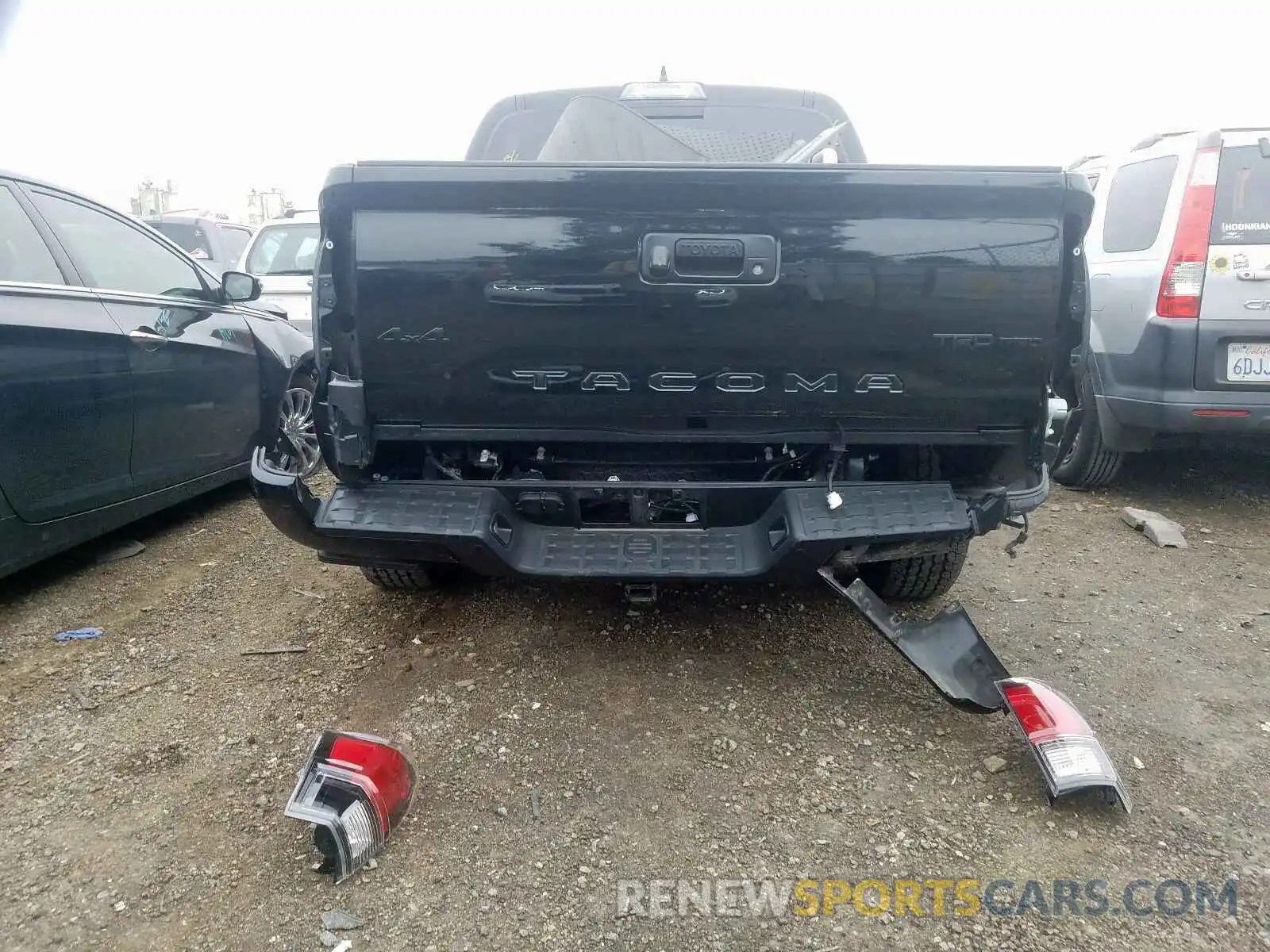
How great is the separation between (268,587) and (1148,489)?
202 inches

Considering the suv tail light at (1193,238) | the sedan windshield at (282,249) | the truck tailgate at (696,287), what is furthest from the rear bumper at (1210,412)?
the sedan windshield at (282,249)

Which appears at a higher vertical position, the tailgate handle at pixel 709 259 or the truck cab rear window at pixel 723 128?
the truck cab rear window at pixel 723 128

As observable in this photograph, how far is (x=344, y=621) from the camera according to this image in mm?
3266

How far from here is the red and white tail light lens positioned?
2.10 m

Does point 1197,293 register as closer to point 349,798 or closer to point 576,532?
point 576,532

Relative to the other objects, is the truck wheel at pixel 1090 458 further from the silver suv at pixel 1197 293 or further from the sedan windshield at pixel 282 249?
the sedan windshield at pixel 282 249

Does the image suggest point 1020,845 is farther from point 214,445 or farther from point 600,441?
point 214,445

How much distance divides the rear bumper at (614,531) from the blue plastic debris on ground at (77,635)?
4.24 feet

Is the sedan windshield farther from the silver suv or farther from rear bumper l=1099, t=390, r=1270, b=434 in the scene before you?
rear bumper l=1099, t=390, r=1270, b=434

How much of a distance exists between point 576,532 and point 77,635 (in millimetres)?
2095

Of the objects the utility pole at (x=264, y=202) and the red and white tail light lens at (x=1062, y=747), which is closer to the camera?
the red and white tail light lens at (x=1062, y=747)

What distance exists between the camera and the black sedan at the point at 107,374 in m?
3.07

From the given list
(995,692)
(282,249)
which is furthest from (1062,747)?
(282,249)

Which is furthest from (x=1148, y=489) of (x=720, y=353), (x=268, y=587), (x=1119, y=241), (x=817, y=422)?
(x=268, y=587)
